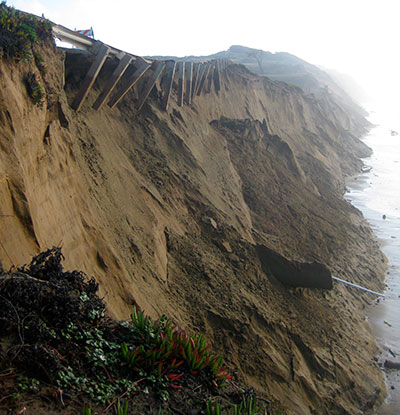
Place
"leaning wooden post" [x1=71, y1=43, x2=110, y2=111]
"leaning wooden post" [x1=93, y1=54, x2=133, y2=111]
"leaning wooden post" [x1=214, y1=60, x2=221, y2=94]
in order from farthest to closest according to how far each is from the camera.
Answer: "leaning wooden post" [x1=214, y1=60, x2=221, y2=94] < "leaning wooden post" [x1=93, y1=54, x2=133, y2=111] < "leaning wooden post" [x1=71, y1=43, x2=110, y2=111]

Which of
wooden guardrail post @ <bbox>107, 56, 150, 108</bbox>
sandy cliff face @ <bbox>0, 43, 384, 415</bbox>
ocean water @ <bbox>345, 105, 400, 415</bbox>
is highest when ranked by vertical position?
wooden guardrail post @ <bbox>107, 56, 150, 108</bbox>

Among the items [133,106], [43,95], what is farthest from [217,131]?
[43,95]

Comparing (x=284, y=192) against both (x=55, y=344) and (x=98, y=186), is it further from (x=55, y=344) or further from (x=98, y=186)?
(x=55, y=344)

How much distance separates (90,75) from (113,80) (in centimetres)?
102

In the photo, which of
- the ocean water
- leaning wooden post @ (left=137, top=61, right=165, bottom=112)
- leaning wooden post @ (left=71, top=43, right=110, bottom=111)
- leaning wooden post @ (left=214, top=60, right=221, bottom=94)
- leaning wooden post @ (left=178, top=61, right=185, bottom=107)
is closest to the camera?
leaning wooden post @ (left=71, top=43, right=110, bottom=111)

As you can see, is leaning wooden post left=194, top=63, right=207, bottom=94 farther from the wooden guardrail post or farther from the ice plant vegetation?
the ice plant vegetation

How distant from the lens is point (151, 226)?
8.48 m

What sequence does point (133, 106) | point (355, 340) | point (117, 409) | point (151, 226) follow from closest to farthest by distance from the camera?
point (117, 409)
point (151, 226)
point (355, 340)
point (133, 106)

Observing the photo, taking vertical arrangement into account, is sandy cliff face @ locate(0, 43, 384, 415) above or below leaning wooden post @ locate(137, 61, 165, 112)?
below

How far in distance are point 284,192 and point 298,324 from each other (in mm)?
7735

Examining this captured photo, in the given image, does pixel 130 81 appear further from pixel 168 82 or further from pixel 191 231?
pixel 191 231

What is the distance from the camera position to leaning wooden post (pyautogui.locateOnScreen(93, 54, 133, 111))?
945 cm

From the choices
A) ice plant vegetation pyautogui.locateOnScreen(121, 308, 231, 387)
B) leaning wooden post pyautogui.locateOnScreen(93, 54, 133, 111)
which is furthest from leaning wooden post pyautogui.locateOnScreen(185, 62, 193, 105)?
ice plant vegetation pyautogui.locateOnScreen(121, 308, 231, 387)

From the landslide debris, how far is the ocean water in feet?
21.9
